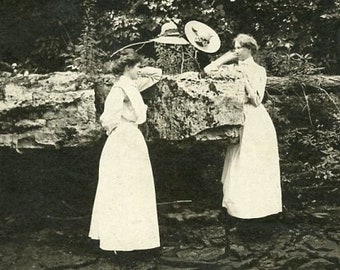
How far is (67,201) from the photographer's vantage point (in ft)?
13.1

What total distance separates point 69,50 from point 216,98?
3.55 feet

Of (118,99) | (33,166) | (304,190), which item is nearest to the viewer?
(118,99)

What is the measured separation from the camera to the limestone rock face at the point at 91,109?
376cm

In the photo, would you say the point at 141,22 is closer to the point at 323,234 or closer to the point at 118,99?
the point at 118,99

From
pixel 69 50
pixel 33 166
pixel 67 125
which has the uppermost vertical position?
pixel 69 50

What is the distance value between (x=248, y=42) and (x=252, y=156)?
779 millimetres

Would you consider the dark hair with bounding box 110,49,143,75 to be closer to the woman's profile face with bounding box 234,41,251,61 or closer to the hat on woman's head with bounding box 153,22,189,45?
the hat on woman's head with bounding box 153,22,189,45

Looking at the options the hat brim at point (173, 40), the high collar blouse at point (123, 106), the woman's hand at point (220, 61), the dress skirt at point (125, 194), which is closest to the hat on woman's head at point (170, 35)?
the hat brim at point (173, 40)

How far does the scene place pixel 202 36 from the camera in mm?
3961

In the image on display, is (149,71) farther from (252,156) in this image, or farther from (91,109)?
(252,156)

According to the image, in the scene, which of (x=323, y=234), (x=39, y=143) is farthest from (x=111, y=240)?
(x=323, y=234)

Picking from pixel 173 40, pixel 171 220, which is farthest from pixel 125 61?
pixel 171 220

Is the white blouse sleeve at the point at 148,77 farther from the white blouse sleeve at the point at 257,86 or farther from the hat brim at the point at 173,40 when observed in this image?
the white blouse sleeve at the point at 257,86

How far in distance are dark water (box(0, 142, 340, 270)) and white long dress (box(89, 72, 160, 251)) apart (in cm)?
19
